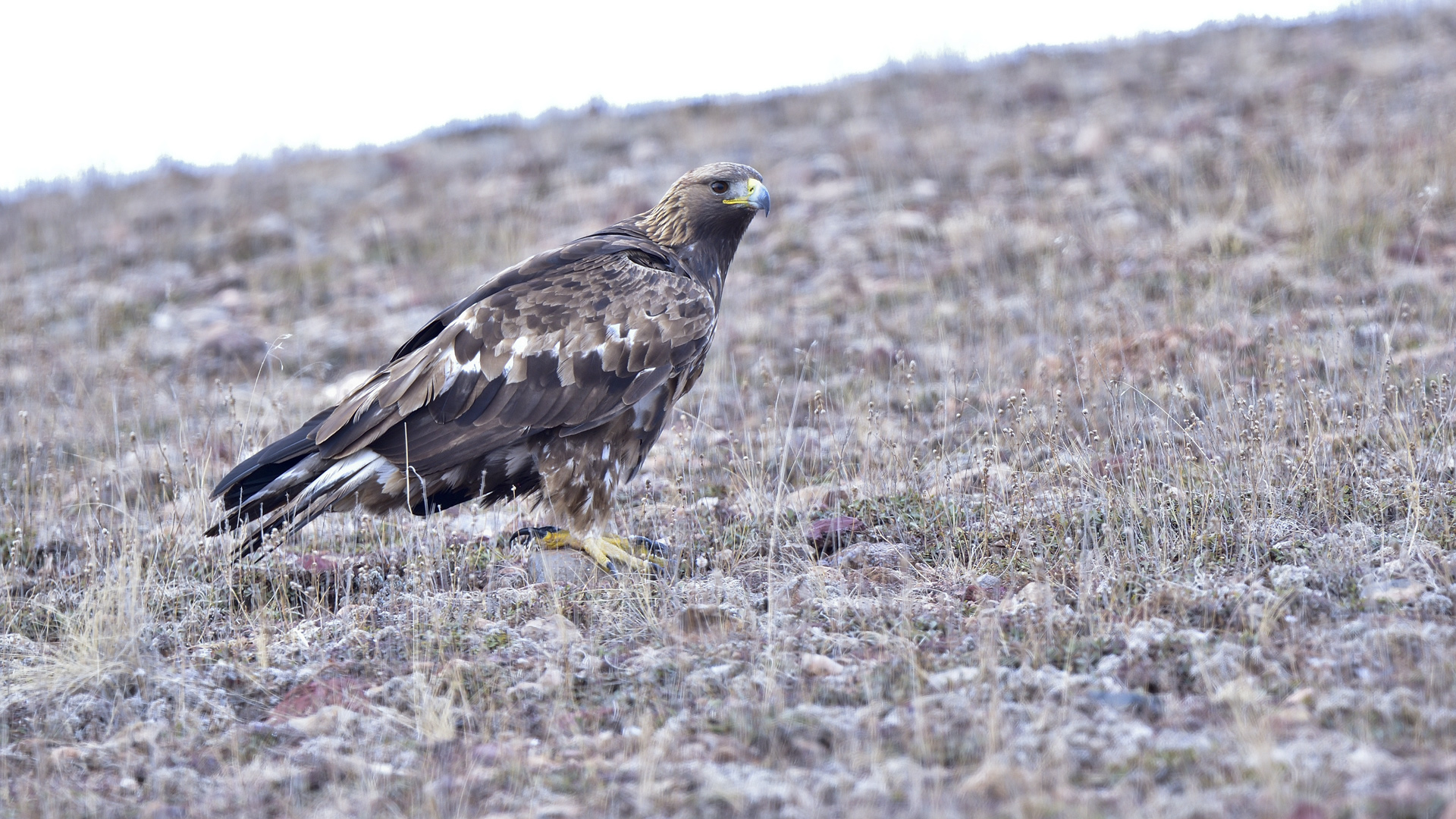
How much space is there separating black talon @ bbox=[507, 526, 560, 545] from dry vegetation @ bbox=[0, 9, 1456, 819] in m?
0.15

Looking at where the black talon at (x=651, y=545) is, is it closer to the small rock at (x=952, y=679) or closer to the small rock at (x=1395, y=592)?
the small rock at (x=952, y=679)

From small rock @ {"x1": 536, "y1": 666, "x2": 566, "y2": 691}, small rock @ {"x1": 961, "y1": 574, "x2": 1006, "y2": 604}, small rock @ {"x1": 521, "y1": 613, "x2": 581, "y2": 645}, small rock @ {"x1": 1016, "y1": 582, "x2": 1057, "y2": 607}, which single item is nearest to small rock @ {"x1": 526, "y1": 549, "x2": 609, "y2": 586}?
small rock @ {"x1": 521, "y1": 613, "x2": 581, "y2": 645}

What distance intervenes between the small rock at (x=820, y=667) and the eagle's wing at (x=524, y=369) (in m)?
1.98

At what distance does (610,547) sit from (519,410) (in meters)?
0.84

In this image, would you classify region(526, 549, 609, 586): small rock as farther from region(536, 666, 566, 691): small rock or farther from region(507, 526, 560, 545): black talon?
region(536, 666, 566, 691): small rock

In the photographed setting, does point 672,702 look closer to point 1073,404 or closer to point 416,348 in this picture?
point 416,348

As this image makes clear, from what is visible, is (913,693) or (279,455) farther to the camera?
(279,455)

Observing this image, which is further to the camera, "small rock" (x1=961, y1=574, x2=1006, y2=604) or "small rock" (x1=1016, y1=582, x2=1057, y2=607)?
"small rock" (x1=961, y1=574, x2=1006, y2=604)

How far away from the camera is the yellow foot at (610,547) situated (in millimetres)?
5980

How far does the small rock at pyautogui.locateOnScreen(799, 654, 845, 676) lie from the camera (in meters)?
4.41

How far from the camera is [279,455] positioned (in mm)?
5605

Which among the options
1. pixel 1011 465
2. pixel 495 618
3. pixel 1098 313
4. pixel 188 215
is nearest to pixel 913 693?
pixel 495 618

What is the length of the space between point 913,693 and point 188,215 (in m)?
17.5

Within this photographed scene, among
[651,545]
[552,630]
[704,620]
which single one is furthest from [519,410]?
[704,620]
